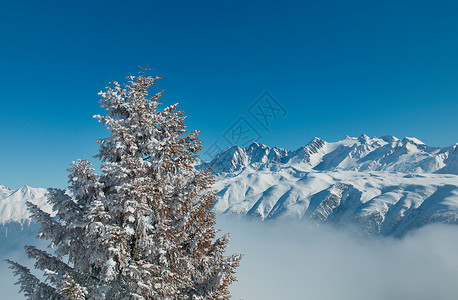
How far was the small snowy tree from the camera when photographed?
9898 millimetres

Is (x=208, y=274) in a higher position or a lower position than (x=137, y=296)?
higher

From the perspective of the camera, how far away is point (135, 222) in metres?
10.6

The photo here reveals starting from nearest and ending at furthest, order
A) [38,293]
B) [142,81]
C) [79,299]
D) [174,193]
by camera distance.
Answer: [79,299], [38,293], [174,193], [142,81]

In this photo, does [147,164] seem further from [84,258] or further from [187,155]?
[84,258]

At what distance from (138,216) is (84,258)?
2570 millimetres

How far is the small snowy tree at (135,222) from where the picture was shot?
990 cm

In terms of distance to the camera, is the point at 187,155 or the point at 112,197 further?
the point at 187,155

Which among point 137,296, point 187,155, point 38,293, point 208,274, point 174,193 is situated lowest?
point 38,293

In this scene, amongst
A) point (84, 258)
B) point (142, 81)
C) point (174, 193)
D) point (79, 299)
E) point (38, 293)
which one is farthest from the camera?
point (142, 81)

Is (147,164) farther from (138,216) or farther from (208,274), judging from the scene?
(208,274)

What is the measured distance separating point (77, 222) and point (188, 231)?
4.04 metres

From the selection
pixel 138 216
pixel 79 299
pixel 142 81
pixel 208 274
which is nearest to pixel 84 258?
pixel 79 299

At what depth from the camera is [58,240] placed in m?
10.5

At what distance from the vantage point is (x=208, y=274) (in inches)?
490
